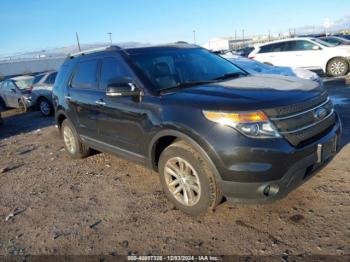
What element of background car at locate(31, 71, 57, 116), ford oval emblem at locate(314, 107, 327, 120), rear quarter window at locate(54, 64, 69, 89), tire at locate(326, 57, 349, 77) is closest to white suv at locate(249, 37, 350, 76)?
tire at locate(326, 57, 349, 77)

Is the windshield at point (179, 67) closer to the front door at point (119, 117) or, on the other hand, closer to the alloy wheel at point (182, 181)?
the front door at point (119, 117)

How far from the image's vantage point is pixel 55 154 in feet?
22.8

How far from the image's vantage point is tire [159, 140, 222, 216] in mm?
3461

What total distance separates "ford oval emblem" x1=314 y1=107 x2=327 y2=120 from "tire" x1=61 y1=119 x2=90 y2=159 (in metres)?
3.85

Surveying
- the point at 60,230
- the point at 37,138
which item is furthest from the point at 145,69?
the point at 37,138

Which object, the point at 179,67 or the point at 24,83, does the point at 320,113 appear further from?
the point at 24,83

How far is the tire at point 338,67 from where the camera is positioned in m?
13.4

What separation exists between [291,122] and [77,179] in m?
3.46

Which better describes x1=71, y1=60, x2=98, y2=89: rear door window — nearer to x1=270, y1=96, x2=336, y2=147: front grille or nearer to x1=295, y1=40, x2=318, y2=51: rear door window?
x1=270, y1=96, x2=336, y2=147: front grille

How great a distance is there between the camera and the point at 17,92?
14.1 m

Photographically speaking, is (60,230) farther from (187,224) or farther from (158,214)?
(187,224)

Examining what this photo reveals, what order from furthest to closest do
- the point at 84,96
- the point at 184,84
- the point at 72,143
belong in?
the point at 72,143
the point at 84,96
the point at 184,84

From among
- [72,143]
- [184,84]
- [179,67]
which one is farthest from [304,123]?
[72,143]

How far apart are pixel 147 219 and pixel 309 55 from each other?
1219cm
